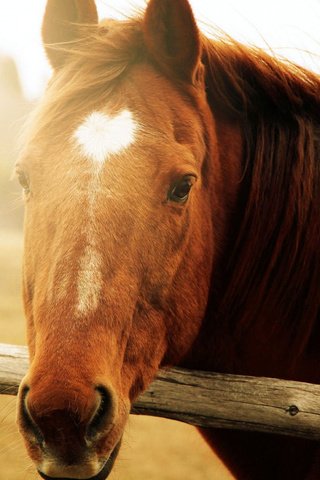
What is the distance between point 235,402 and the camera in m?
1.98

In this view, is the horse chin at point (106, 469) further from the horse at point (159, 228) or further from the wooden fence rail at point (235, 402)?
the wooden fence rail at point (235, 402)

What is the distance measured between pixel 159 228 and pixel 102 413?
2.05 ft

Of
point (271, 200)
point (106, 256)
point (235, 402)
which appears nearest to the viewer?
point (106, 256)

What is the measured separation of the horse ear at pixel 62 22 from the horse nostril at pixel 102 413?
1375mm

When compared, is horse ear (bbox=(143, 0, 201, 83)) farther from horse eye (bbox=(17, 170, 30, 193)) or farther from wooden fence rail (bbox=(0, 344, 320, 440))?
wooden fence rail (bbox=(0, 344, 320, 440))

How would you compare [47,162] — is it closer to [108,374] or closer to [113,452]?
[108,374]

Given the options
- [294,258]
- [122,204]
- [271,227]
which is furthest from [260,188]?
[122,204]

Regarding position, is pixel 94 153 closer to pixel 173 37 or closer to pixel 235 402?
pixel 173 37

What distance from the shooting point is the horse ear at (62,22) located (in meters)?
2.12

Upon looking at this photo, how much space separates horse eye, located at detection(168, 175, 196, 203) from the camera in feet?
5.87

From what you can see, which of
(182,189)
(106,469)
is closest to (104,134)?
(182,189)

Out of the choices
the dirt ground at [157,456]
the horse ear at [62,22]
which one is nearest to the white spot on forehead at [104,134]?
the horse ear at [62,22]

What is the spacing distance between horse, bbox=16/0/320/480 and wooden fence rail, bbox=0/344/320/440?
0.11 m

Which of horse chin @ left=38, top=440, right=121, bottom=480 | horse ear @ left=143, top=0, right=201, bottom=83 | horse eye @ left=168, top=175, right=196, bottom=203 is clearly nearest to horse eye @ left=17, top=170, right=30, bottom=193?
horse eye @ left=168, top=175, right=196, bottom=203
